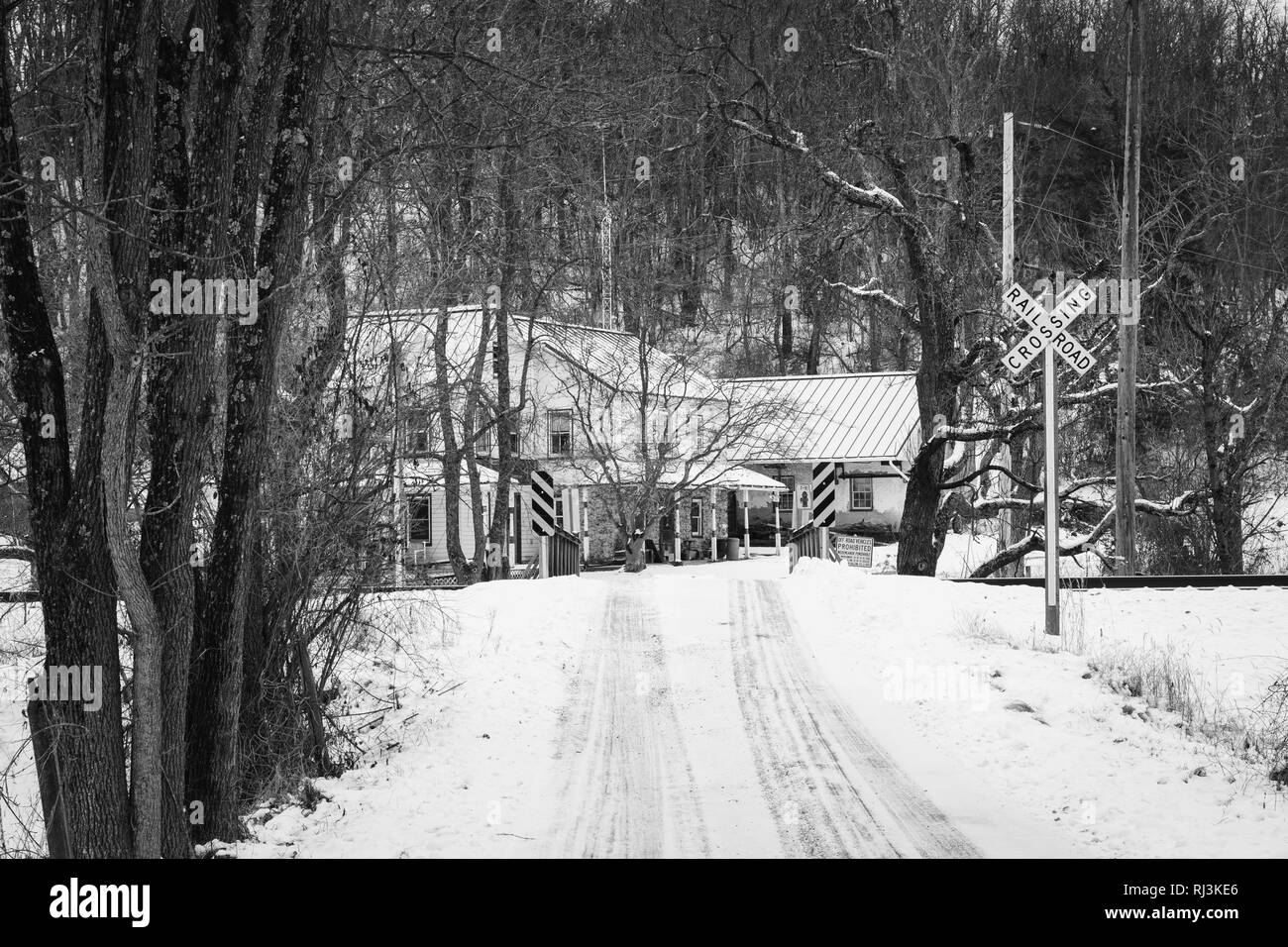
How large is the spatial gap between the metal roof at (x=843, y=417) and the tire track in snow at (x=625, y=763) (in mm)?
27046

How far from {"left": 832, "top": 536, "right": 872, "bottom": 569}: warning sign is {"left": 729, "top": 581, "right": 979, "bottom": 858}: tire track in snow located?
44.0 feet

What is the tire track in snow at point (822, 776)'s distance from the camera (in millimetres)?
7090

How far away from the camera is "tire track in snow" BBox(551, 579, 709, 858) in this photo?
7.28 meters

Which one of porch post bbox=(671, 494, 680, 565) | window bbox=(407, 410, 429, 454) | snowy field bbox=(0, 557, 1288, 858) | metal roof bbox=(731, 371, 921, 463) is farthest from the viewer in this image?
metal roof bbox=(731, 371, 921, 463)

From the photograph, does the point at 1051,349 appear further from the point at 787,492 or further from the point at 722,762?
the point at 787,492

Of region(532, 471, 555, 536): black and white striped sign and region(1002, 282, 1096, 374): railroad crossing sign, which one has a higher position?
region(1002, 282, 1096, 374): railroad crossing sign

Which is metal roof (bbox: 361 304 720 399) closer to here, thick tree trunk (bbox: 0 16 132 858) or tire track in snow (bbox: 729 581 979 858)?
tire track in snow (bbox: 729 581 979 858)

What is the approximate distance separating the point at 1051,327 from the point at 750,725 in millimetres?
5952

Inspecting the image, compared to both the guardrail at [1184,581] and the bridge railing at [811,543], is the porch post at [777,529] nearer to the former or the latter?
the bridge railing at [811,543]

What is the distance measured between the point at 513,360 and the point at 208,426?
29282 mm

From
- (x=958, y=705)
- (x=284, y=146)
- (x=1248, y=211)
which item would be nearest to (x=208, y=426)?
(x=284, y=146)

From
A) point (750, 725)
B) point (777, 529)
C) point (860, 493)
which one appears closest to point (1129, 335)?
point (750, 725)

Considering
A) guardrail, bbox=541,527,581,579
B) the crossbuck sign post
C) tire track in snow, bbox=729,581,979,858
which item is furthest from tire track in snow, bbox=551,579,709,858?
guardrail, bbox=541,527,581,579

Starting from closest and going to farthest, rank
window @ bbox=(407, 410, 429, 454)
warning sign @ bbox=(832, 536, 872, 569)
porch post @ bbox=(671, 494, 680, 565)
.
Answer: window @ bbox=(407, 410, 429, 454) < warning sign @ bbox=(832, 536, 872, 569) < porch post @ bbox=(671, 494, 680, 565)
